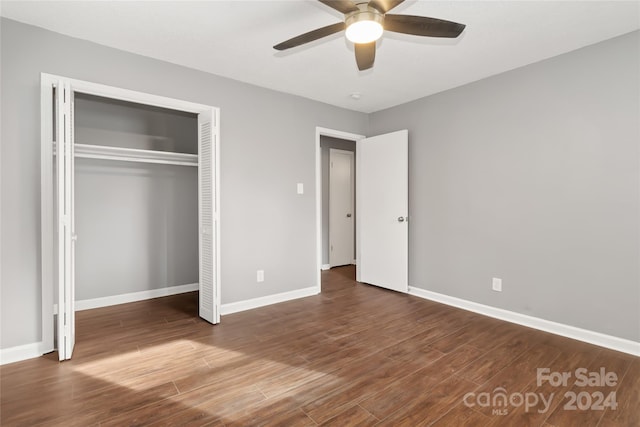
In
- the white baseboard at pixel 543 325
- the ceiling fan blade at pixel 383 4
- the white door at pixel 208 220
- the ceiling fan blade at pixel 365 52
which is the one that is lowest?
the white baseboard at pixel 543 325

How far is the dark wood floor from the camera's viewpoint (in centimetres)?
184

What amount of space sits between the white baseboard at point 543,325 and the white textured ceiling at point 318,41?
98.2 inches

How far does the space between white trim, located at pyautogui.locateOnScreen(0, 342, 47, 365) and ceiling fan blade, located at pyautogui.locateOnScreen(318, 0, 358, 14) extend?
323cm

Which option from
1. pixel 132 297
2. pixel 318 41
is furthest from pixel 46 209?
pixel 318 41

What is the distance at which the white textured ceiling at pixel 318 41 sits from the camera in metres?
2.25

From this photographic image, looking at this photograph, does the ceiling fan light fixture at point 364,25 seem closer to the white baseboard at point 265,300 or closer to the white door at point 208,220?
the white door at point 208,220

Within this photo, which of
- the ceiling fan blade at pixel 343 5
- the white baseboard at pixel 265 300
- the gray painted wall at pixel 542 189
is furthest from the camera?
the white baseboard at pixel 265 300

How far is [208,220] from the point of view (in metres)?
3.28

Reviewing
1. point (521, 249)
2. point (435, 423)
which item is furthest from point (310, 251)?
point (435, 423)

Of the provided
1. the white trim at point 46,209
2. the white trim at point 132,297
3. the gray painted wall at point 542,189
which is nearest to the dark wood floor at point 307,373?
the white trim at point 132,297

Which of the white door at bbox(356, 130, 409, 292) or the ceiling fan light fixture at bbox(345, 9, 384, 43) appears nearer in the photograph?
the ceiling fan light fixture at bbox(345, 9, 384, 43)

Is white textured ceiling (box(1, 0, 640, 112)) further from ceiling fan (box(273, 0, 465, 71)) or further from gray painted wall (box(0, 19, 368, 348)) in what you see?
ceiling fan (box(273, 0, 465, 71))

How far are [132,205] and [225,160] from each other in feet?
4.75

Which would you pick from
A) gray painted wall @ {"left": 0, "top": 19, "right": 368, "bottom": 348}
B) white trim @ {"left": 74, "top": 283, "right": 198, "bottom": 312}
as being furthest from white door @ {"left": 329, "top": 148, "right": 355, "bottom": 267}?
A: white trim @ {"left": 74, "top": 283, "right": 198, "bottom": 312}
